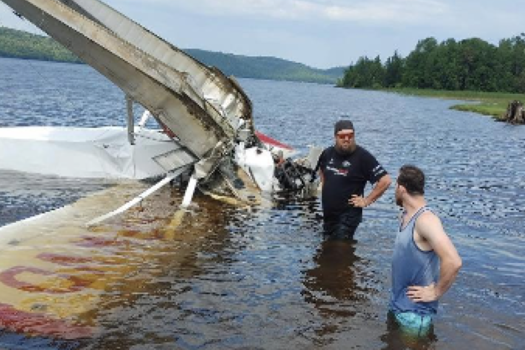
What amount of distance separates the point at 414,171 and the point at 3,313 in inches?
176

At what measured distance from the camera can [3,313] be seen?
662 cm

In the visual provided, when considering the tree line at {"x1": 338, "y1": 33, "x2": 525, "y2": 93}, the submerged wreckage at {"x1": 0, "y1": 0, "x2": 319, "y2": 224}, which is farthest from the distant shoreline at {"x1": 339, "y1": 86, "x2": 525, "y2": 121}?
the submerged wreckage at {"x1": 0, "y1": 0, "x2": 319, "y2": 224}

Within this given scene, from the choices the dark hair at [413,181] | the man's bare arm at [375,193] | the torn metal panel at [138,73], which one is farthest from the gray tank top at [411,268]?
the torn metal panel at [138,73]

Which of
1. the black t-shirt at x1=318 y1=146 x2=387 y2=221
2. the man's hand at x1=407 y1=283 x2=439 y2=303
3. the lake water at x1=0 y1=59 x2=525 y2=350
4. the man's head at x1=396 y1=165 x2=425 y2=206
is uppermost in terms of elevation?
the man's head at x1=396 y1=165 x2=425 y2=206

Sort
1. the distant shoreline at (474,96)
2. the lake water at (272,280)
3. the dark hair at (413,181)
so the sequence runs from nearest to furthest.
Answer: the dark hair at (413,181) < the lake water at (272,280) < the distant shoreline at (474,96)

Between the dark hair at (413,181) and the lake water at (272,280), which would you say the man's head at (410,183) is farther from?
the lake water at (272,280)

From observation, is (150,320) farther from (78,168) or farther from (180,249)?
(78,168)

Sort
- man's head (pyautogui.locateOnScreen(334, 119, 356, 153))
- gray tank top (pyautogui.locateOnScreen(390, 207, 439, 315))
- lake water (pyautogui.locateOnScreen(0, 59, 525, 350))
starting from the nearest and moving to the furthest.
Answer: gray tank top (pyautogui.locateOnScreen(390, 207, 439, 315)), lake water (pyautogui.locateOnScreen(0, 59, 525, 350)), man's head (pyautogui.locateOnScreen(334, 119, 356, 153))

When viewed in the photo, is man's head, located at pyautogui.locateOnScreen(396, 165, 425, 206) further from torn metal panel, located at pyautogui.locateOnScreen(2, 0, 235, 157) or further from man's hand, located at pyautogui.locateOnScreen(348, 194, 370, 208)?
torn metal panel, located at pyautogui.locateOnScreen(2, 0, 235, 157)

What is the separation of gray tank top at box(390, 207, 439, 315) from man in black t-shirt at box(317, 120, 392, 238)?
9.84 ft

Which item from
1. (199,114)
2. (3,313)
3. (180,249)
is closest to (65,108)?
(199,114)

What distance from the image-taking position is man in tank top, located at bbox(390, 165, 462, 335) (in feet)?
18.2

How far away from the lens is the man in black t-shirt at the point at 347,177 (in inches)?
360

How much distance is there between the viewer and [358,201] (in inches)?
362
